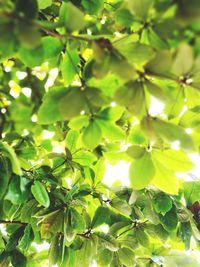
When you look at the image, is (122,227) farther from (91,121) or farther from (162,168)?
(91,121)

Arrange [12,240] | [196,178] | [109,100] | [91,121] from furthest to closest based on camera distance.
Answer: [196,178] → [12,240] → [91,121] → [109,100]

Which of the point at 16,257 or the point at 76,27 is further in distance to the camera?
the point at 16,257

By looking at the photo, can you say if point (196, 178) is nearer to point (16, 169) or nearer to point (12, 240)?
point (12, 240)

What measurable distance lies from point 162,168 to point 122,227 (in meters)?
0.68

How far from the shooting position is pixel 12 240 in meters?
1.65

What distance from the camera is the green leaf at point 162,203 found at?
1.56m

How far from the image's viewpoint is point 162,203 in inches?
61.7

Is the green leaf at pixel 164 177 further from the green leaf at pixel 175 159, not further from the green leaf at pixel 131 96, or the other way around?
the green leaf at pixel 131 96

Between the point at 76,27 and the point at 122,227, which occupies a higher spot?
the point at 76,27

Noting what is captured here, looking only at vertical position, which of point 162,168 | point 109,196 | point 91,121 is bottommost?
point 109,196

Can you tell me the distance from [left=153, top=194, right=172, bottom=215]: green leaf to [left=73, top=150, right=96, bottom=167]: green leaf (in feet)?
1.01

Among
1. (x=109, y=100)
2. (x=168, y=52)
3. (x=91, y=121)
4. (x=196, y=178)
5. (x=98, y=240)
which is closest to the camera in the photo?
(x=168, y=52)

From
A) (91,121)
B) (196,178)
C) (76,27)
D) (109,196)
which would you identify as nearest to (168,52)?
(76,27)

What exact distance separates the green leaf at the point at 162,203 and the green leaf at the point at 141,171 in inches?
25.6
